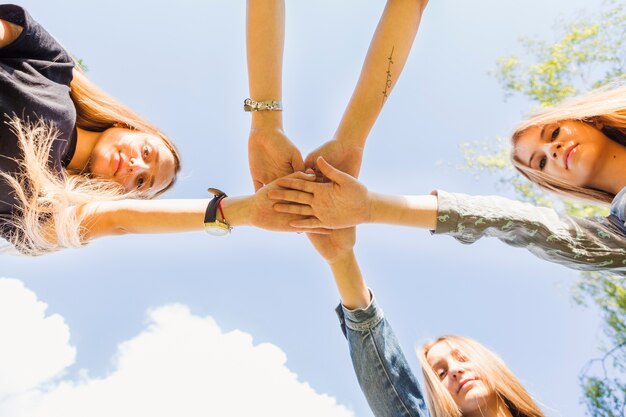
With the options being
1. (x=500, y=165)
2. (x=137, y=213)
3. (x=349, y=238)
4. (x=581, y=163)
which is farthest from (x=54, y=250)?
(x=500, y=165)

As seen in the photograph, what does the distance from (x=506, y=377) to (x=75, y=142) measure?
309 centimetres

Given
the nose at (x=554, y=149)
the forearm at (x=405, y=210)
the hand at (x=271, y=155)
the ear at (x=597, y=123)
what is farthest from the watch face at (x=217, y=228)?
the ear at (x=597, y=123)

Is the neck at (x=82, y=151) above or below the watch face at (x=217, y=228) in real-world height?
above

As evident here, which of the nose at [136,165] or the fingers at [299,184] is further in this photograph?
the nose at [136,165]

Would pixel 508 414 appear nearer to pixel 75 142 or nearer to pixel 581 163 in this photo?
pixel 581 163

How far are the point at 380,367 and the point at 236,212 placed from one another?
1.29 m

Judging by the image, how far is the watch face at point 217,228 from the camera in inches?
109

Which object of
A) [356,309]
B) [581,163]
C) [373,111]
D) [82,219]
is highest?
[373,111]

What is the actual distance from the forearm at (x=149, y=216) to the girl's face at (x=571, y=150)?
2.17 meters

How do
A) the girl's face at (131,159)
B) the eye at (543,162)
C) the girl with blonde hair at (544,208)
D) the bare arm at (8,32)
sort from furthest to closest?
the eye at (543,162) → the girl's face at (131,159) → the girl with blonde hair at (544,208) → the bare arm at (8,32)

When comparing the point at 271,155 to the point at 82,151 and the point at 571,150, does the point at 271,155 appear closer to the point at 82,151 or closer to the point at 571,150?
the point at 82,151

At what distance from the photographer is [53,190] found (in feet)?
8.37

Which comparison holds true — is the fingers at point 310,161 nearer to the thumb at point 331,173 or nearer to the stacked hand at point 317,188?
the stacked hand at point 317,188

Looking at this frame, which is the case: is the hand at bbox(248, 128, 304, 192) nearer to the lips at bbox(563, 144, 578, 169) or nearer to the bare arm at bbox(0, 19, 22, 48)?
the bare arm at bbox(0, 19, 22, 48)
